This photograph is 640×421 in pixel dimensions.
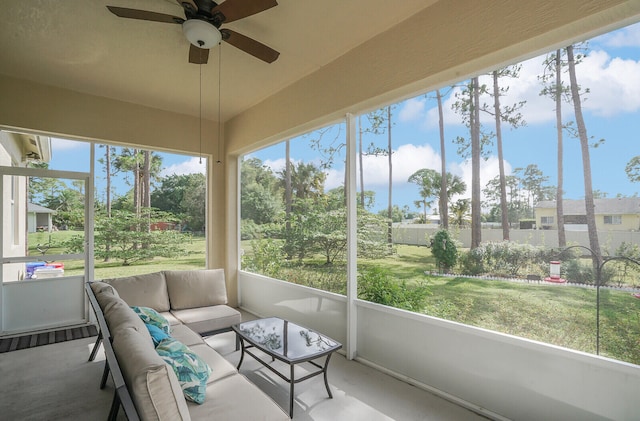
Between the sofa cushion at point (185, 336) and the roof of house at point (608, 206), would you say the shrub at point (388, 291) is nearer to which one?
the roof of house at point (608, 206)

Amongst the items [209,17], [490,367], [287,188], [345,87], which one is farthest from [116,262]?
[490,367]

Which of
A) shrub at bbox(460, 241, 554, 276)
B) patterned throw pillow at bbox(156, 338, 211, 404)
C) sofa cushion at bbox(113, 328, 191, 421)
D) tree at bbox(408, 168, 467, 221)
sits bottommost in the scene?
patterned throw pillow at bbox(156, 338, 211, 404)

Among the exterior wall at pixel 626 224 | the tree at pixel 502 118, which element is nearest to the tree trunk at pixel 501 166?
the tree at pixel 502 118

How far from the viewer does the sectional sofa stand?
1.12 metres

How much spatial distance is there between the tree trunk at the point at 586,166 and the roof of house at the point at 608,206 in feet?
0.09

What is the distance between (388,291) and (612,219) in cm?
166

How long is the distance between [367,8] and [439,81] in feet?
2.56

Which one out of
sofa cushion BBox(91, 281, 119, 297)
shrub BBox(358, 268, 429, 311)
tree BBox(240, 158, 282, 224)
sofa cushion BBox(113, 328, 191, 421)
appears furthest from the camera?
tree BBox(240, 158, 282, 224)

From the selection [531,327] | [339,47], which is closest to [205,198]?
[339,47]

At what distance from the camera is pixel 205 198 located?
498cm

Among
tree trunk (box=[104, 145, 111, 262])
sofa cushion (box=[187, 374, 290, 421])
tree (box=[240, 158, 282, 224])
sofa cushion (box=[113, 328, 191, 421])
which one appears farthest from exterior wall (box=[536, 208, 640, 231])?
tree trunk (box=[104, 145, 111, 262])

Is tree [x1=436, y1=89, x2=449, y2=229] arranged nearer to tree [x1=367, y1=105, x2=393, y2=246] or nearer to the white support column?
tree [x1=367, y1=105, x2=393, y2=246]

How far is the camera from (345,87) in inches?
117

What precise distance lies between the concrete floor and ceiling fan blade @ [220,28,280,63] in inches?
104
